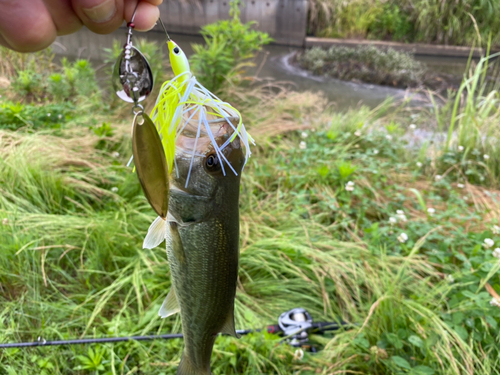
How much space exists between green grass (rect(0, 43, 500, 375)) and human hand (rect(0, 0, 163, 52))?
1.70m

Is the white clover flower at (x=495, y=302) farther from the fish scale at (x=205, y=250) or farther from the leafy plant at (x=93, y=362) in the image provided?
the leafy plant at (x=93, y=362)

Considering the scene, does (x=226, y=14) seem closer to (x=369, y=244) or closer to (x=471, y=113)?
(x=471, y=113)

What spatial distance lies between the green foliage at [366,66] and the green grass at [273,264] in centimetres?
688

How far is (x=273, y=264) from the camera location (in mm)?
2623

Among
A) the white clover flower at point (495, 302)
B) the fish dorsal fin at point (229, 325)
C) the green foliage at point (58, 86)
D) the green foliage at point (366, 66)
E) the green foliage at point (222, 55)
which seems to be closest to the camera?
the fish dorsal fin at point (229, 325)

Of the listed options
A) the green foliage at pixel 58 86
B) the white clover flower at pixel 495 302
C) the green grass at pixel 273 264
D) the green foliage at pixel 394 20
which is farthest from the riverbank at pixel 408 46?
the white clover flower at pixel 495 302

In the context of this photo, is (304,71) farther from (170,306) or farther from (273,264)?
(170,306)

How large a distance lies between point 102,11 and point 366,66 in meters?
11.2

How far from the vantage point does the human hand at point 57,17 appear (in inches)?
34.8

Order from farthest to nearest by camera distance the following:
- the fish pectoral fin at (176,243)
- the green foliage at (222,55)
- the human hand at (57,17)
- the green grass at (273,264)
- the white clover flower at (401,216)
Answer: the green foliage at (222,55) → the white clover flower at (401,216) → the green grass at (273,264) → the fish pectoral fin at (176,243) → the human hand at (57,17)

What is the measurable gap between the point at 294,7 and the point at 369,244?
44.3ft

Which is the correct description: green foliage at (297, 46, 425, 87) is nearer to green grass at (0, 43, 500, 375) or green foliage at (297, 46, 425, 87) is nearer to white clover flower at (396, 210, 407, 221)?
green grass at (0, 43, 500, 375)

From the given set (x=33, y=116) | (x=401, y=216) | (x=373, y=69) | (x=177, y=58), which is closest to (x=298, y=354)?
(x=401, y=216)

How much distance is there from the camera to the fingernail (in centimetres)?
92
